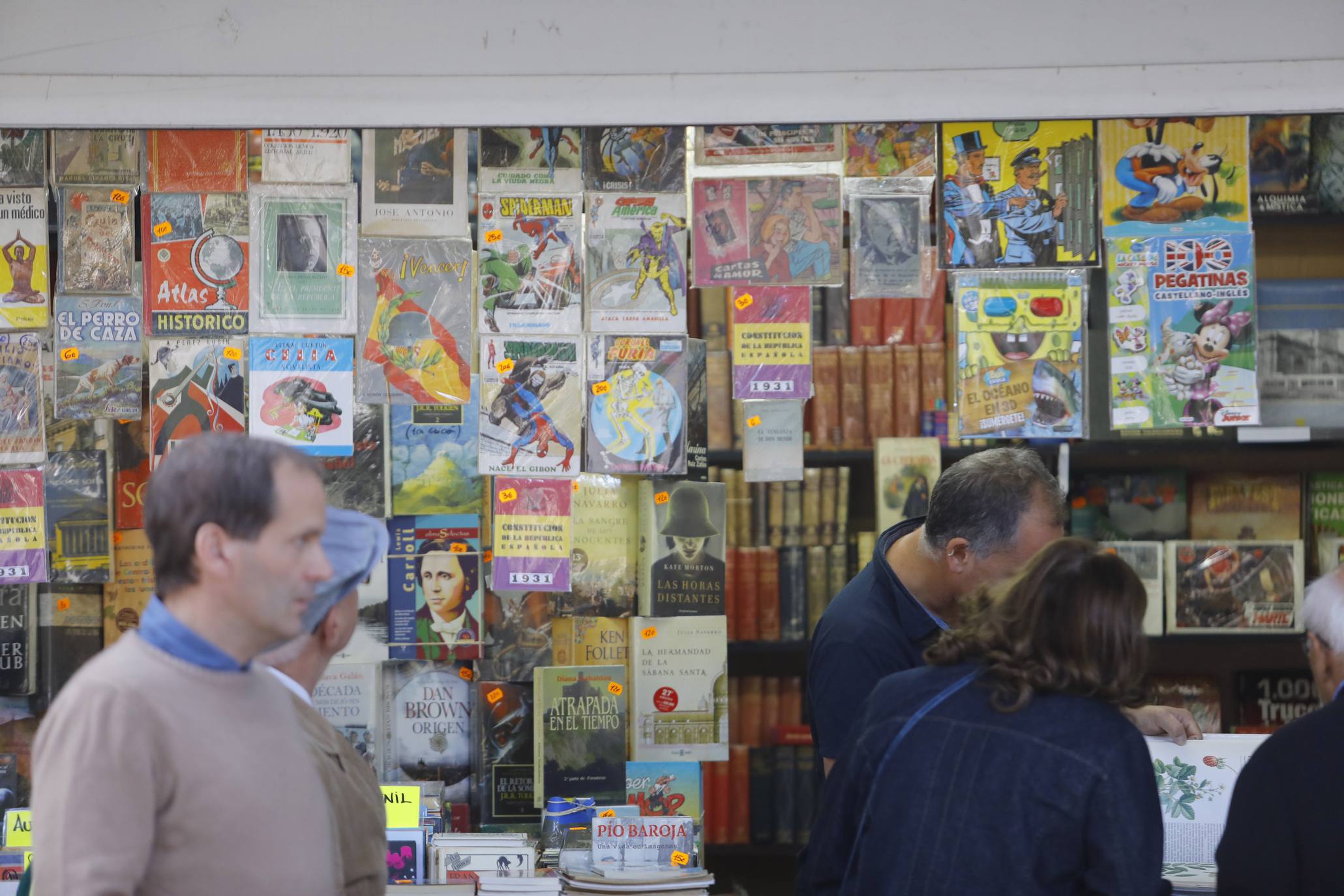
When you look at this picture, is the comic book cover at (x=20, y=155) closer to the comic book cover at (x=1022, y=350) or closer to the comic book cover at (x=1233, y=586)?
the comic book cover at (x=1022, y=350)

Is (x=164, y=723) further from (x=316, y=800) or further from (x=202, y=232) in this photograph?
(x=202, y=232)

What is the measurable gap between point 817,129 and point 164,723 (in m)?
2.33

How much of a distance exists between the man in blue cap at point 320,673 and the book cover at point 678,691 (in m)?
1.61

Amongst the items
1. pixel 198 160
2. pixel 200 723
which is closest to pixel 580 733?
pixel 198 160

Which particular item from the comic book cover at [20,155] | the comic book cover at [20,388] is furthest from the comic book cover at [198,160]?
the comic book cover at [20,388]

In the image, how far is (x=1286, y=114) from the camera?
299 centimetres

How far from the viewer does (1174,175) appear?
10.5 ft

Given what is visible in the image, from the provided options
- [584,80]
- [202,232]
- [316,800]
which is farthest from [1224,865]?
[202,232]

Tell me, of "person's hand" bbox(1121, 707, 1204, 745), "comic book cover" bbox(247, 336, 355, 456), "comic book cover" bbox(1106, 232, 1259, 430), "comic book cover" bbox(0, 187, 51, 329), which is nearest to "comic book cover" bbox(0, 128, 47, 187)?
"comic book cover" bbox(0, 187, 51, 329)

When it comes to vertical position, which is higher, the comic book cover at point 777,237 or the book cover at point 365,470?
the comic book cover at point 777,237

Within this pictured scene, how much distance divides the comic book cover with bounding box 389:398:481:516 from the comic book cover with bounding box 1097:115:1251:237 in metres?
1.65

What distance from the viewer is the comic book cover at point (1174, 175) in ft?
10.4

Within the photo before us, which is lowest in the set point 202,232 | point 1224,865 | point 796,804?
point 796,804

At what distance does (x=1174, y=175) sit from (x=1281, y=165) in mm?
780
